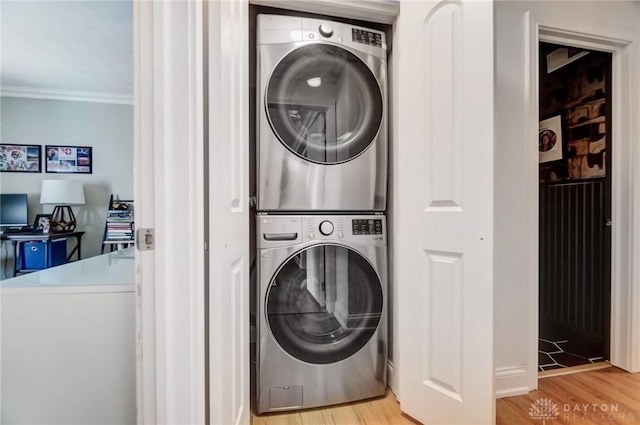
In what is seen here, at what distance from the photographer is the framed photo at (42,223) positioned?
329cm

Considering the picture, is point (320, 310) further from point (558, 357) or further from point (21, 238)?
point (21, 238)

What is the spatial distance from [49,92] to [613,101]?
5.26 metres

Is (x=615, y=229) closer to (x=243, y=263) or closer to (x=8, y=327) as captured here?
(x=243, y=263)

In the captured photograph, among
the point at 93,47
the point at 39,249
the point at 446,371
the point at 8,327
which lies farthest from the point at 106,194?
the point at 446,371

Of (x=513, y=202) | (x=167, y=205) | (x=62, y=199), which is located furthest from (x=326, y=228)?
(x=62, y=199)

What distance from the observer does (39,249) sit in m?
3.05

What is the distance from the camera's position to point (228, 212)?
34.8 inches

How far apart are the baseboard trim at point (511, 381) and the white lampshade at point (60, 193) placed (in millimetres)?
4214

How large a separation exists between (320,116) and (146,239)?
97cm

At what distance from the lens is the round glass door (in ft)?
4.39

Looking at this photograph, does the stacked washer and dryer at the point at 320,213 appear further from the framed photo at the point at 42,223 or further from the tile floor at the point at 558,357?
the framed photo at the point at 42,223

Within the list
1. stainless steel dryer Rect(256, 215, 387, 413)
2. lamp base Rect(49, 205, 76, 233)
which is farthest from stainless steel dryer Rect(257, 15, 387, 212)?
lamp base Rect(49, 205, 76, 233)

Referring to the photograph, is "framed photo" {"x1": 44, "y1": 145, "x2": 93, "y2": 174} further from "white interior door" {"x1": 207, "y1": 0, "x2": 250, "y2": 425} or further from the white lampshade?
"white interior door" {"x1": 207, "y1": 0, "x2": 250, "y2": 425}

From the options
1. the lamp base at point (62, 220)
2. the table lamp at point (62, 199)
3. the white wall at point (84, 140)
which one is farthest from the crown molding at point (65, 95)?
the lamp base at point (62, 220)
